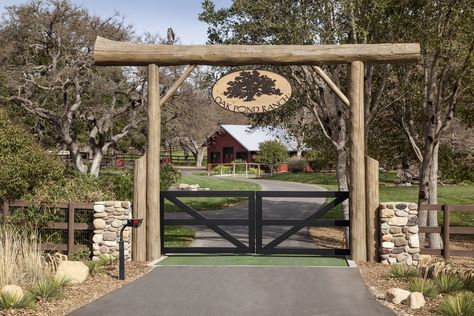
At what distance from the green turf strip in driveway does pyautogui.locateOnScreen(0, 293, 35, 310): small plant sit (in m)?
3.77

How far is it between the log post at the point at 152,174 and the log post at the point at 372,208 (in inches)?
175

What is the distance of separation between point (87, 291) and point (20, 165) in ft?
17.5

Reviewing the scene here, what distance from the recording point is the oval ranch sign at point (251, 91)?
11.1m

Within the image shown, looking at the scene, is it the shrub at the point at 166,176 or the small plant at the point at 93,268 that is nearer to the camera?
the small plant at the point at 93,268

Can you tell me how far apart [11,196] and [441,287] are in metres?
9.65

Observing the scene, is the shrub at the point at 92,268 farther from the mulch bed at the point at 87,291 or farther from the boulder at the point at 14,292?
the boulder at the point at 14,292

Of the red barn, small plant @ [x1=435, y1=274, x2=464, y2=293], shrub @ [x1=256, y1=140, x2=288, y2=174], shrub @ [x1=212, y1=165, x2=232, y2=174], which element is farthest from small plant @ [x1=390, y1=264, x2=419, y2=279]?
the red barn

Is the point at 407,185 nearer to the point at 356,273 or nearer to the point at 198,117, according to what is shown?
the point at 198,117

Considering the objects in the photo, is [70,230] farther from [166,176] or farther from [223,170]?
[223,170]

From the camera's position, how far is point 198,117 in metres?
29.4

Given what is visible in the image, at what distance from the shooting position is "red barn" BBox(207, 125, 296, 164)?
59.8 m

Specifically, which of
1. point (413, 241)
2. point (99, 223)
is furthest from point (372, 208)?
point (99, 223)

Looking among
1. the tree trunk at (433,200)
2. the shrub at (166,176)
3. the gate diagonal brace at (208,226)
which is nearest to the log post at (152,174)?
the gate diagonal brace at (208,226)

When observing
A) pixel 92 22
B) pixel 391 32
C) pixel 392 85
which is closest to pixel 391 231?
pixel 391 32
